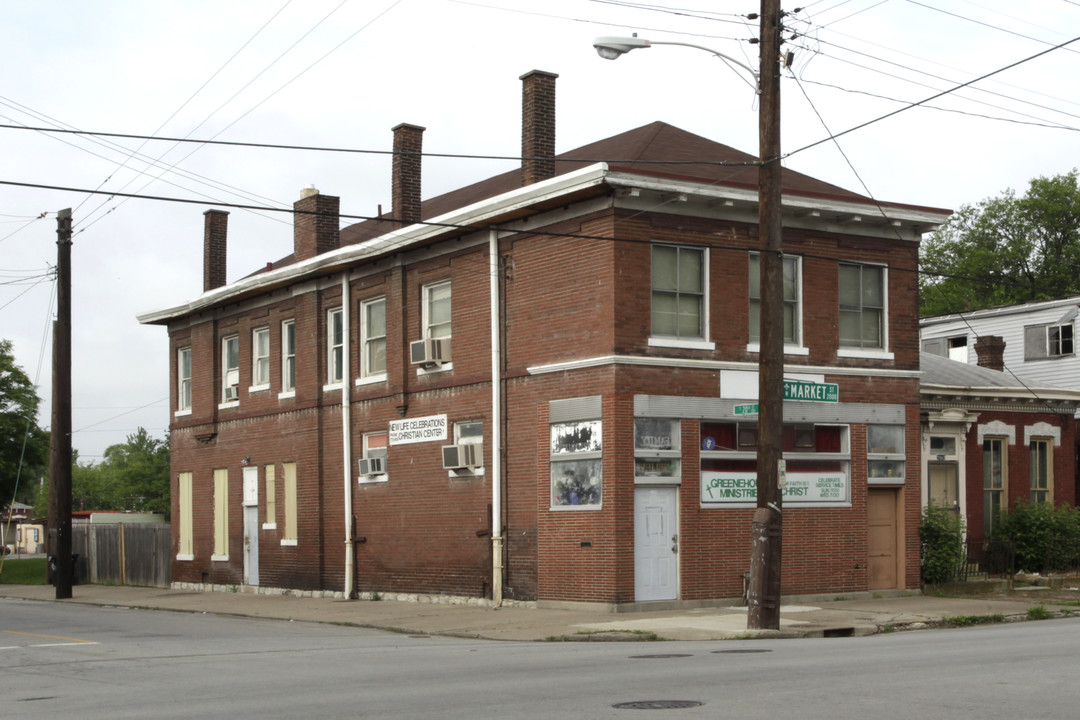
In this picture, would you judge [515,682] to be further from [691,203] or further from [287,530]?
[287,530]

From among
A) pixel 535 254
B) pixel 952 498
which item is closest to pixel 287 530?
pixel 535 254

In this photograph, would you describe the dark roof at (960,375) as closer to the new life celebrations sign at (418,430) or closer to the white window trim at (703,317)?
the white window trim at (703,317)

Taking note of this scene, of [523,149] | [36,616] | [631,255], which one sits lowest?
[36,616]

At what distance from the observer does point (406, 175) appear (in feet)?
96.9

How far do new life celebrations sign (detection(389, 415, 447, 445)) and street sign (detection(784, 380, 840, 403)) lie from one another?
726 cm

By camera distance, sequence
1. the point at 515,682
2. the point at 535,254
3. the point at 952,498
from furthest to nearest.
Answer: the point at 952,498 → the point at 535,254 → the point at 515,682

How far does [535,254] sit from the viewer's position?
2394 cm

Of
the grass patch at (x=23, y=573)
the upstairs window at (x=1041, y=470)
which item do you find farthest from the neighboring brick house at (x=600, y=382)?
the grass patch at (x=23, y=573)

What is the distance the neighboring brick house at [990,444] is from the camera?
28750 mm

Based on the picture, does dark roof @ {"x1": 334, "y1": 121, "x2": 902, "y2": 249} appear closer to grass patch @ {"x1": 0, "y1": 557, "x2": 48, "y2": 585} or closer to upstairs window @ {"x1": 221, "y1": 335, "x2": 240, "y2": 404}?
upstairs window @ {"x1": 221, "y1": 335, "x2": 240, "y2": 404}

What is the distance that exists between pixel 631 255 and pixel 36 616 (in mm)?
13976

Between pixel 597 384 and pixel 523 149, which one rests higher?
pixel 523 149

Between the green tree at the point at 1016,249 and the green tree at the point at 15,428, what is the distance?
41777mm

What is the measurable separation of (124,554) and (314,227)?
13.3 metres
